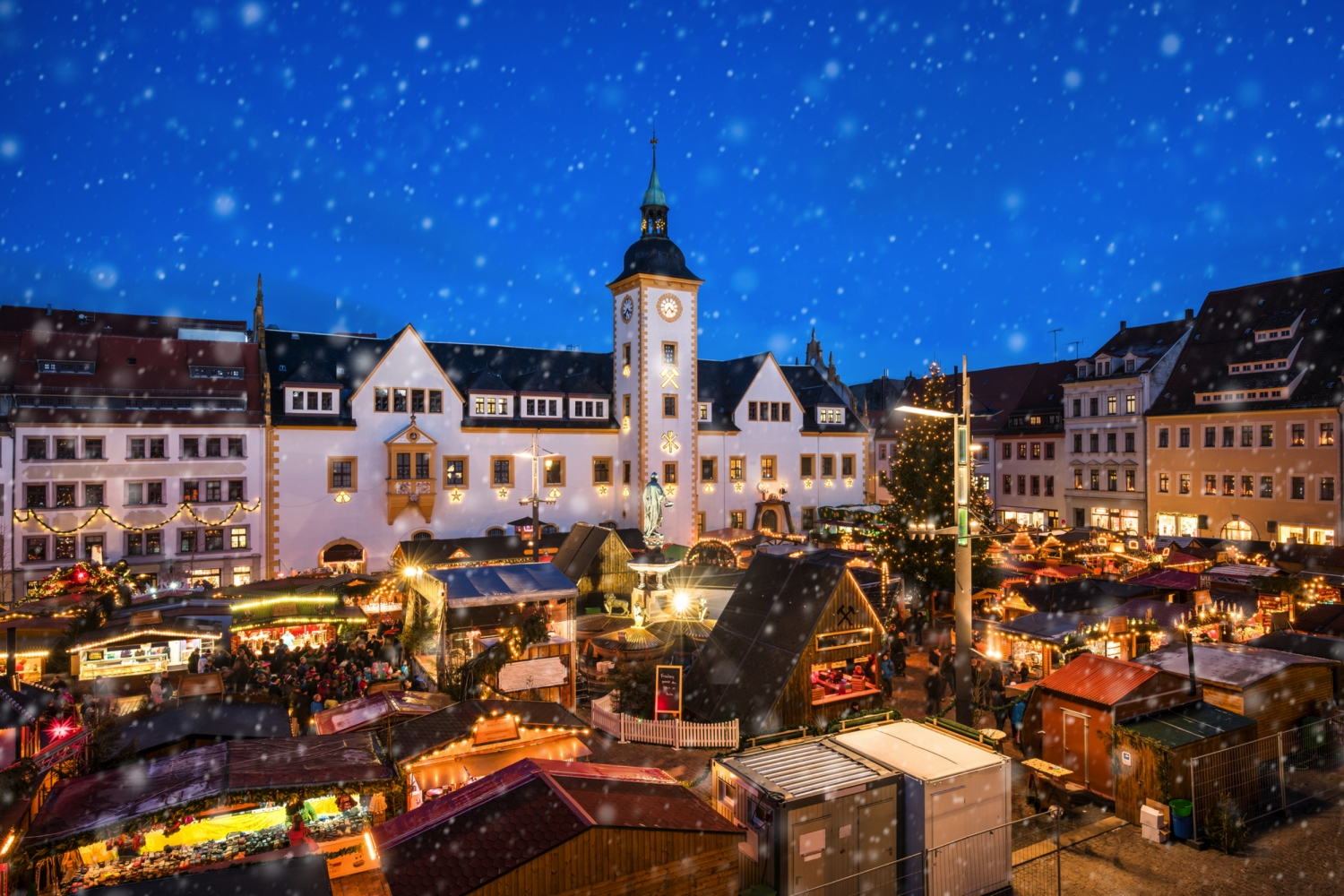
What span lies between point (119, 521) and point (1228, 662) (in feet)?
119

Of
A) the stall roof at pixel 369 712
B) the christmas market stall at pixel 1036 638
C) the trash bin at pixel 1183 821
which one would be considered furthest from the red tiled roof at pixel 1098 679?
the stall roof at pixel 369 712

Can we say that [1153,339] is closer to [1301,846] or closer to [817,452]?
[817,452]

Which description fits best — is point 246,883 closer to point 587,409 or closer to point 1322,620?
point 1322,620

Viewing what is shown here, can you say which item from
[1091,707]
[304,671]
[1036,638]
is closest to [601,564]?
[304,671]

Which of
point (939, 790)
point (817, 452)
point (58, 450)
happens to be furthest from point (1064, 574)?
point (58, 450)

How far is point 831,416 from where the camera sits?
49000mm

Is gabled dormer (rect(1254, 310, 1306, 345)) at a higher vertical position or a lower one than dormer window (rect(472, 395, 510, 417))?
higher

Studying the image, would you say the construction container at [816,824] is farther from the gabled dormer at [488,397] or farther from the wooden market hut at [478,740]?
the gabled dormer at [488,397]

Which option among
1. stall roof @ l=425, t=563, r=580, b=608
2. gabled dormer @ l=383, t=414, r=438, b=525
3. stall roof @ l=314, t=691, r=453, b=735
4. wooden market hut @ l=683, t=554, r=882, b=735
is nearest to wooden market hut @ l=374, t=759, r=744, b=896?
stall roof @ l=314, t=691, r=453, b=735

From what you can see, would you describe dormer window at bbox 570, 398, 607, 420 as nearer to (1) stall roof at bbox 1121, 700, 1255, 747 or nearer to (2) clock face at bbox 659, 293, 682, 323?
(2) clock face at bbox 659, 293, 682, 323

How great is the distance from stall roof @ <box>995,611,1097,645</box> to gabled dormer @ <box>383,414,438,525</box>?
2589 cm

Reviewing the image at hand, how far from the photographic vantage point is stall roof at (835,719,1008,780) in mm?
9984

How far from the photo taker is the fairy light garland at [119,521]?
29353mm

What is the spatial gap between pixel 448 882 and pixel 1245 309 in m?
48.6
